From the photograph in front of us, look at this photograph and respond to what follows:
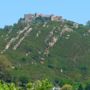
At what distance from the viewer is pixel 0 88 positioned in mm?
73625

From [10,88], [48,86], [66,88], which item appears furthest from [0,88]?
[66,88]

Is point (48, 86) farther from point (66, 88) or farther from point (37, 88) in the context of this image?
point (66, 88)

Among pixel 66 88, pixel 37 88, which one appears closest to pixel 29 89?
pixel 37 88

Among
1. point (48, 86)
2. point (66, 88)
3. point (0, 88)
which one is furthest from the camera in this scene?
point (66, 88)

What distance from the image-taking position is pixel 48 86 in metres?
80.1

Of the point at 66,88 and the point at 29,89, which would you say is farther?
the point at 66,88

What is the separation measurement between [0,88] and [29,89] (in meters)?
8.08

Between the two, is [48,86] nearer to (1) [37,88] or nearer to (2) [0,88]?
(1) [37,88]

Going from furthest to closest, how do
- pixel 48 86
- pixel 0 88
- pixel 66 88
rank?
pixel 66 88
pixel 48 86
pixel 0 88

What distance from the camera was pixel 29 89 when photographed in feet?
265

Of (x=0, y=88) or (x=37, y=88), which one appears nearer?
(x=0, y=88)

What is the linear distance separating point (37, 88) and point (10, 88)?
500cm

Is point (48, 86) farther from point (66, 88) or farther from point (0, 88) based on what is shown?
point (66, 88)

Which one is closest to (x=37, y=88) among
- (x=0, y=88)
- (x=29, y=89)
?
(x=29, y=89)
